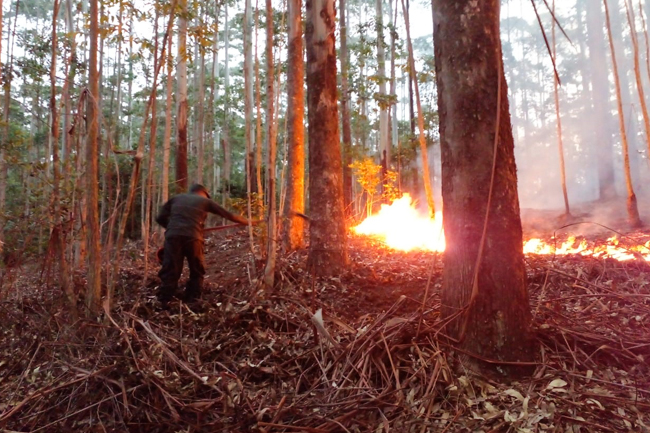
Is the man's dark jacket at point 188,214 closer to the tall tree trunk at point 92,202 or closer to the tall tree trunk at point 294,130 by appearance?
the tall tree trunk at point 92,202

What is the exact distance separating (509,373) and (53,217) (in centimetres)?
505

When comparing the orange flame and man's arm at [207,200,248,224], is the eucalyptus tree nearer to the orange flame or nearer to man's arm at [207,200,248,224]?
man's arm at [207,200,248,224]

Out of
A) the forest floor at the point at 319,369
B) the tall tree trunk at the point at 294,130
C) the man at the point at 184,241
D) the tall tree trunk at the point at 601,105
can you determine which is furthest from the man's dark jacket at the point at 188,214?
the tall tree trunk at the point at 601,105

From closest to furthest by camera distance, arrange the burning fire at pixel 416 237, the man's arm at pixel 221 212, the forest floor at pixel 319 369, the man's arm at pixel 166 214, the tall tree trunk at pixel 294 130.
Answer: the forest floor at pixel 319 369
the man's arm at pixel 221 212
the man's arm at pixel 166 214
the burning fire at pixel 416 237
the tall tree trunk at pixel 294 130

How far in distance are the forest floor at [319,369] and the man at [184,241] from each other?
270mm

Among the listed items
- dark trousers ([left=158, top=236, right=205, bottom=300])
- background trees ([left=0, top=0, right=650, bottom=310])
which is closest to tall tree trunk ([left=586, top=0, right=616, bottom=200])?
background trees ([left=0, top=0, right=650, bottom=310])

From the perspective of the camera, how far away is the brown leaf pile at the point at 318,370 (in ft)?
9.67

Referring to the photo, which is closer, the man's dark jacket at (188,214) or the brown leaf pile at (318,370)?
the brown leaf pile at (318,370)

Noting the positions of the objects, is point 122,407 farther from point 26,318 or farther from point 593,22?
point 593,22

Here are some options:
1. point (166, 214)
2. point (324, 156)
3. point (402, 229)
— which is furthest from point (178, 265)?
point (402, 229)

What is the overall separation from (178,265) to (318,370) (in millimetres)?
2633

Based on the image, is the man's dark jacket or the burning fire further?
the burning fire

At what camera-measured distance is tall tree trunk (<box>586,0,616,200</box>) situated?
17203 millimetres

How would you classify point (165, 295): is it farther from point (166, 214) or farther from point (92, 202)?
point (92, 202)
